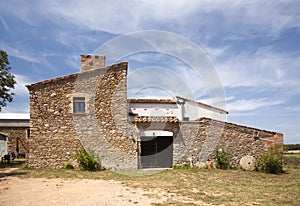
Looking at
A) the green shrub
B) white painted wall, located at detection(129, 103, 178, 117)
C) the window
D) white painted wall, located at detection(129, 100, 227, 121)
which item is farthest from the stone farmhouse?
white painted wall, located at detection(129, 100, 227, 121)

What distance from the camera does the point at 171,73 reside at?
48.9 ft

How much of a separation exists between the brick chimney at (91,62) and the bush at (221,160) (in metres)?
8.68

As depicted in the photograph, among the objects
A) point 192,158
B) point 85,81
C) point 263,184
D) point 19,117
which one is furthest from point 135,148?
point 19,117

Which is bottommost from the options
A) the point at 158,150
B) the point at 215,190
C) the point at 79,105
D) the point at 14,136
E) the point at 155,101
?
the point at 215,190

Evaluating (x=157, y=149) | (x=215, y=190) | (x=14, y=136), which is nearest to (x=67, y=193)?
(x=215, y=190)

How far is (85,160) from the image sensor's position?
11.9 meters

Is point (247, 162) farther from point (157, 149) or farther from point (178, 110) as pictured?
point (178, 110)

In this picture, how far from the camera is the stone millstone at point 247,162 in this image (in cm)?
1339

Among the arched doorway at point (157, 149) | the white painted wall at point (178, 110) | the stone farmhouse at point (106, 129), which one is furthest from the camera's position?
the white painted wall at point (178, 110)

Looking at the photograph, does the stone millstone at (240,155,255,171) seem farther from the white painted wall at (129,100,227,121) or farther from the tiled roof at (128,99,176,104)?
the tiled roof at (128,99,176,104)

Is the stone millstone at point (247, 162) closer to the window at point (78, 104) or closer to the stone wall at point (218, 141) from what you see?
the stone wall at point (218, 141)

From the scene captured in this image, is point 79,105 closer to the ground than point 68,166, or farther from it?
farther from it

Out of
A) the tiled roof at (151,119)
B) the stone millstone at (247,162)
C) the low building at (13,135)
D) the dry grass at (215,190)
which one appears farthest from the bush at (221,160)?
the low building at (13,135)

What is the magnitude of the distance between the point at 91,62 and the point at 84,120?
374 cm
